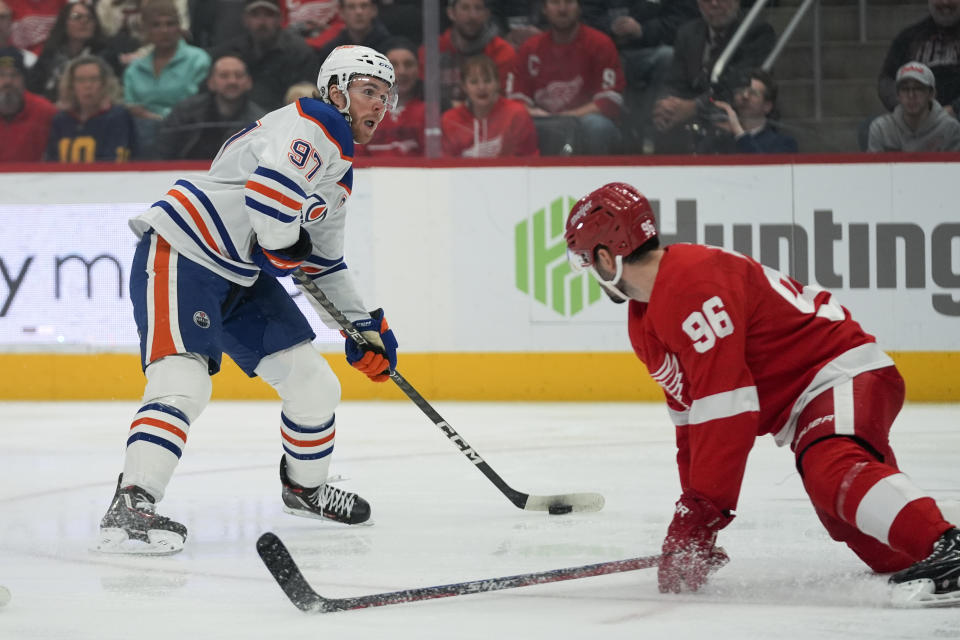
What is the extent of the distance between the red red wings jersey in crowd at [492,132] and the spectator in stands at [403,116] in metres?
0.13

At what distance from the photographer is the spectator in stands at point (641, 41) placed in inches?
229

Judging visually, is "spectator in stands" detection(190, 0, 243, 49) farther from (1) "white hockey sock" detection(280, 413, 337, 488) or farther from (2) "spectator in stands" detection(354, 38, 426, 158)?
(1) "white hockey sock" detection(280, 413, 337, 488)

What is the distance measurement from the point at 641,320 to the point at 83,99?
4629 mm

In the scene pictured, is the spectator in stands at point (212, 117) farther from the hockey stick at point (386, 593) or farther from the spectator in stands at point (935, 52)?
the hockey stick at point (386, 593)

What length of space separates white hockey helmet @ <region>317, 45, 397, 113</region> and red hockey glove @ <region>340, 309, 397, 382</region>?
0.58 meters

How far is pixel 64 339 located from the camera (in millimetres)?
5992

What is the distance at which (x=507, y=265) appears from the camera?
5.82 metres

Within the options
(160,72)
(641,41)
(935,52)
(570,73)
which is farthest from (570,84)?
(160,72)

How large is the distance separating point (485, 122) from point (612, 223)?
3.76 m

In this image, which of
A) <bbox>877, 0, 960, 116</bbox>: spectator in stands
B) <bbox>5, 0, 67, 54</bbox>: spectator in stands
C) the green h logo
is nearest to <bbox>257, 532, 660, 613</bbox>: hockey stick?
the green h logo

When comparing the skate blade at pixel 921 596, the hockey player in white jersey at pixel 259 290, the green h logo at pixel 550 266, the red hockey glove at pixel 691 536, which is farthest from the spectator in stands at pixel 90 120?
the skate blade at pixel 921 596

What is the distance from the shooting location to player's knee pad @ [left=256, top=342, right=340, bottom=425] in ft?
10.3

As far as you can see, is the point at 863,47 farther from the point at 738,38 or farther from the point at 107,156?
the point at 107,156

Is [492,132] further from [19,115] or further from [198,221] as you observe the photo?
[198,221]
